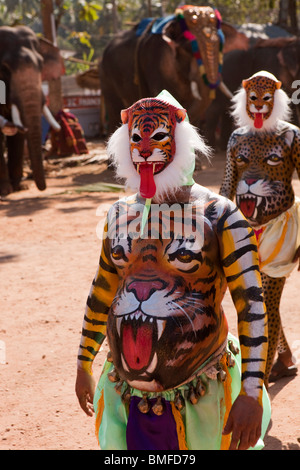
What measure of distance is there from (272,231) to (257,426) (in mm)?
2153

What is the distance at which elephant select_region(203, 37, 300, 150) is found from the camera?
640 inches

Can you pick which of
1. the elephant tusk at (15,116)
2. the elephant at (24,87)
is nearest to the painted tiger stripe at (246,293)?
the elephant at (24,87)

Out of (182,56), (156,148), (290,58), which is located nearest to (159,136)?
(156,148)

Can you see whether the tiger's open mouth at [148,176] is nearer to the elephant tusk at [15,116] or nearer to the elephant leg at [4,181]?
the elephant tusk at [15,116]

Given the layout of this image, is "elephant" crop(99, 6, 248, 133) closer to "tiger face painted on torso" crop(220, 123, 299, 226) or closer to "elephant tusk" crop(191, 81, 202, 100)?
"elephant tusk" crop(191, 81, 202, 100)

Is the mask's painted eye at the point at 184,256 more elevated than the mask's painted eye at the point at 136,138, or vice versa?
the mask's painted eye at the point at 136,138

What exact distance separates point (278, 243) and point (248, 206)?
300 mm

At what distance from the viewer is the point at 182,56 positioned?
13.3 metres

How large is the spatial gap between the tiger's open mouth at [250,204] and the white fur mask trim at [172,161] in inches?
67.8

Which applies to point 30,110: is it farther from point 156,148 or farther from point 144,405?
point 144,405

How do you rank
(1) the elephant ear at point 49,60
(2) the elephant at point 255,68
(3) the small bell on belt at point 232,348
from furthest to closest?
(2) the elephant at point 255,68 < (1) the elephant ear at point 49,60 < (3) the small bell on belt at point 232,348

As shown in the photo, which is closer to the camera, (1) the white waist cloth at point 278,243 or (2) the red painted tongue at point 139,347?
(2) the red painted tongue at point 139,347

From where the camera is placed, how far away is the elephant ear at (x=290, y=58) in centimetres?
1614

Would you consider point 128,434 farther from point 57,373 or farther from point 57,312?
point 57,312
